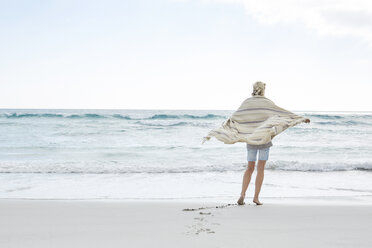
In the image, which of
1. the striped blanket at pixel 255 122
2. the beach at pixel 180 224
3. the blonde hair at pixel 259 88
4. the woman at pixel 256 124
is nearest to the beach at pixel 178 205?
the beach at pixel 180 224

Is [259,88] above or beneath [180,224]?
above

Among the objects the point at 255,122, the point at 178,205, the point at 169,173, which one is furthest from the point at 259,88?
the point at 169,173

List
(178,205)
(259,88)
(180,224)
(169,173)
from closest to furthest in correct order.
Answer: (180,224)
(259,88)
(178,205)
(169,173)

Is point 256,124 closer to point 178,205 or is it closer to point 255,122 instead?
point 255,122

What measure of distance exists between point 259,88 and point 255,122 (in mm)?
468

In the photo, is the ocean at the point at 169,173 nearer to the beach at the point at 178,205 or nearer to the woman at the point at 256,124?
the beach at the point at 178,205

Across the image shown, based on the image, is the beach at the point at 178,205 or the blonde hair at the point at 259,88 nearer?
the beach at the point at 178,205

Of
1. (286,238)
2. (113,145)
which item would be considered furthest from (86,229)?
(113,145)

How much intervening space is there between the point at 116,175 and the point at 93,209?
12.7 feet

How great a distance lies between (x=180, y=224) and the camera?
3869 millimetres

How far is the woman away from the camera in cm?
446

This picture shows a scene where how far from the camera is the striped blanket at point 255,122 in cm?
443

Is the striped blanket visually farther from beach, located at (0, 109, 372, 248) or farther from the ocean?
the ocean

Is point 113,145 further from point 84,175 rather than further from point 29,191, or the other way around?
point 29,191
